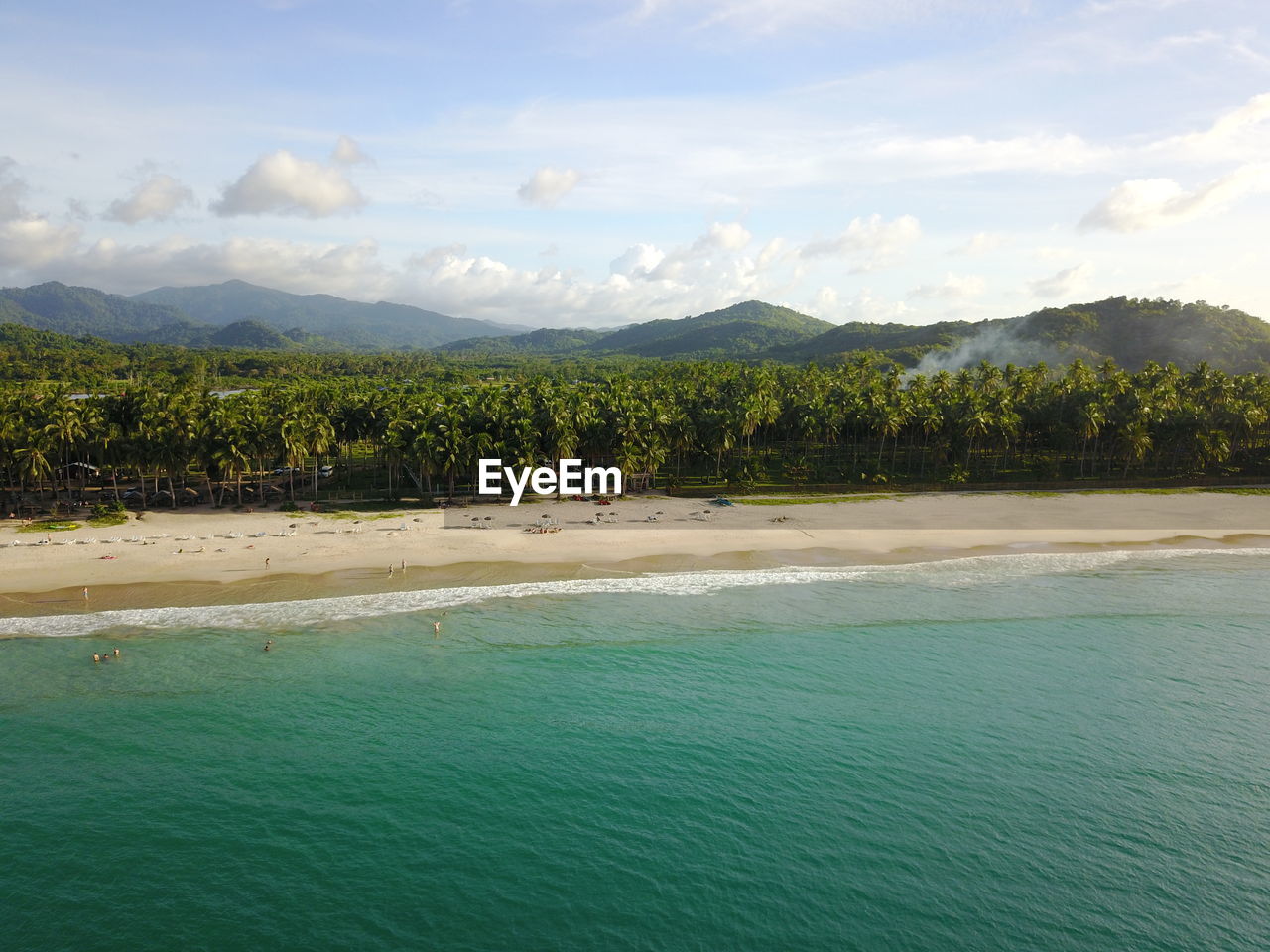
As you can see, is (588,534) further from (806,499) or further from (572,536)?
(806,499)

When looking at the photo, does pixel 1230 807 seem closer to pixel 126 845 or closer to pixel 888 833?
pixel 888 833

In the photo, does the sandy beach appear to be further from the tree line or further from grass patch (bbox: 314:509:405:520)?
the tree line

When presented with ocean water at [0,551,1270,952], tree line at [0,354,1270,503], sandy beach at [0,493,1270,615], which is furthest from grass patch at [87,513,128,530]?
ocean water at [0,551,1270,952]

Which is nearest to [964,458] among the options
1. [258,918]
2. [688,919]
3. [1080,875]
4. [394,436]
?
[394,436]

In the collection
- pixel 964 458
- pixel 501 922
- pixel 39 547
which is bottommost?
pixel 501 922

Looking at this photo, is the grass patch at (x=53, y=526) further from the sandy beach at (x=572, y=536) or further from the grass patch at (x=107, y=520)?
the grass patch at (x=107, y=520)

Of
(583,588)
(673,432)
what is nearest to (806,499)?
(673,432)

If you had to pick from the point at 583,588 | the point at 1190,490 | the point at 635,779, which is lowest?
the point at 635,779
